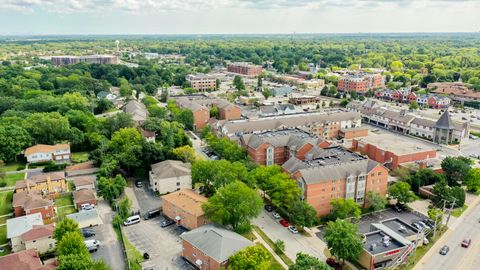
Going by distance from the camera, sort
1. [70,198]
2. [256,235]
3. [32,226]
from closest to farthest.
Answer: [32,226] < [256,235] < [70,198]

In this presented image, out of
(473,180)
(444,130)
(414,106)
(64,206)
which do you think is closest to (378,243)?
(473,180)

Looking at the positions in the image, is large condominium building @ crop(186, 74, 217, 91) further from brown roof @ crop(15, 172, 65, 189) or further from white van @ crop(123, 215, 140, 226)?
white van @ crop(123, 215, 140, 226)

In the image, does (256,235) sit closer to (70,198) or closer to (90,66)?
(70,198)

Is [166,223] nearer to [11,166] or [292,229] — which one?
[292,229]

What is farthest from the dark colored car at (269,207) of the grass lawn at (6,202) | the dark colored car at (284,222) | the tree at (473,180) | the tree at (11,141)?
the tree at (11,141)

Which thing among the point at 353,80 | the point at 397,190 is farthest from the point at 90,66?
the point at 397,190
